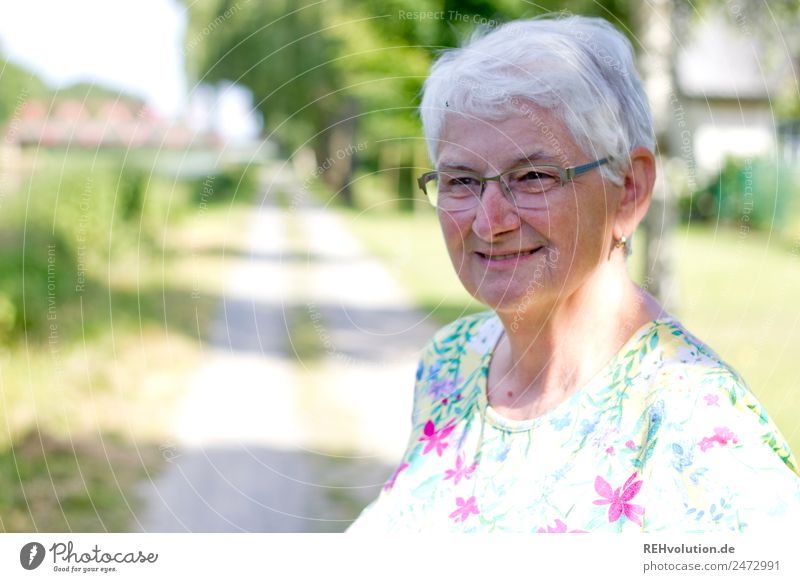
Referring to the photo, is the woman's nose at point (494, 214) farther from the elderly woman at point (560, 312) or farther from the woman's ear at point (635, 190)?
the woman's ear at point (635, 190)

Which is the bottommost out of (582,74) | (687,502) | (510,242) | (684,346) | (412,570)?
(412,570)

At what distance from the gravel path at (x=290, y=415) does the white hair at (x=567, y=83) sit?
3230 millimetres

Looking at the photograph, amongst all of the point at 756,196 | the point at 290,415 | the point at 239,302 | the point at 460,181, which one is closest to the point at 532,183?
the point at 460,181

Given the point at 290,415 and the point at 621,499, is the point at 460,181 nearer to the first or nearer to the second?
the point at 621,499

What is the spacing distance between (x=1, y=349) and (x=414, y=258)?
394 inches

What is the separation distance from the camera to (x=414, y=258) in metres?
15.8

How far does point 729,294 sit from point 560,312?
33.4 ft

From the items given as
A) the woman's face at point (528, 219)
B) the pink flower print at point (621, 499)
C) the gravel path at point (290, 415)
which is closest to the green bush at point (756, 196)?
the gravel path at point (290, 415)

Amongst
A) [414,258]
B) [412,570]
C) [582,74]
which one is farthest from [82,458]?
[414,258]

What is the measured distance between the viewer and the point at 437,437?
1956 millimetres

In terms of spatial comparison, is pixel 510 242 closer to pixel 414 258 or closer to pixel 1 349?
pixel 1 349

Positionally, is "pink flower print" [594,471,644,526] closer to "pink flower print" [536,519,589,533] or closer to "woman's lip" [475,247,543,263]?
"pink flower print" [536,519,589,533]

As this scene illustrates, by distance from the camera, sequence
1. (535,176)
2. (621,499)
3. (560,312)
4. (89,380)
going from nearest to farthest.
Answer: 1. (621,499)
2. (535,176)
3. (560,312)
4. (89,380)

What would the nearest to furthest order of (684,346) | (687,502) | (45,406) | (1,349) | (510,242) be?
(687,502)
(684,346)
(510,242)
(45,406)
(1,349)
